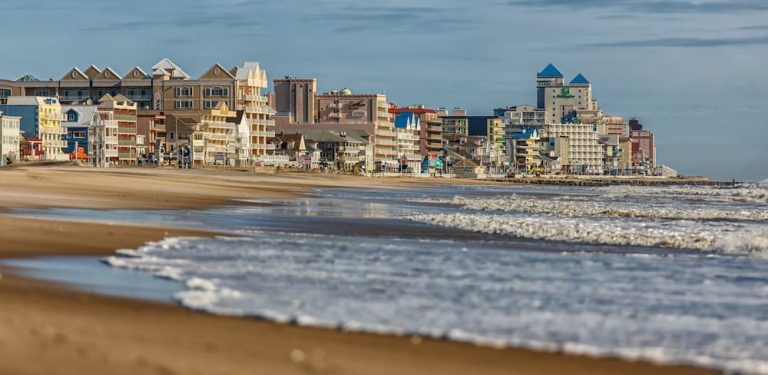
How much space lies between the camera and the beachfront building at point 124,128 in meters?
133

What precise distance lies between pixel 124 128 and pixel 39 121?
955 centimetres

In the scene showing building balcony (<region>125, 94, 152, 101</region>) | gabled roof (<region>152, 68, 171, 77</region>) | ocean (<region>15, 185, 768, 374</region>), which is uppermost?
gabled roof (<region>152, 68, 171, 77</region>)

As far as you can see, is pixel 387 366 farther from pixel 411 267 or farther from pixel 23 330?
pixel 411 267

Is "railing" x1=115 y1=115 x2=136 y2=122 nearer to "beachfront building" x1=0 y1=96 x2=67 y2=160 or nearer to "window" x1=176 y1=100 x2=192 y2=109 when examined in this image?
"beachfront building" x1=0 y1=96 x2=67 y2=160

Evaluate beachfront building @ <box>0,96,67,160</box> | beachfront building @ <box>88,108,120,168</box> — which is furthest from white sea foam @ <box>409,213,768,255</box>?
beachfront building @ <box>0,96,67,160</box>

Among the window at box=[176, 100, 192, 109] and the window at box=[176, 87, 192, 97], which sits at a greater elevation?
the window at box=[176, 87, 192, 97]

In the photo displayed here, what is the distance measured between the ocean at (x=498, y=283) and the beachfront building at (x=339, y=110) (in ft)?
524

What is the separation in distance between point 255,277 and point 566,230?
1541 centimetres

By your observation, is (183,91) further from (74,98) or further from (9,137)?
(9,137)

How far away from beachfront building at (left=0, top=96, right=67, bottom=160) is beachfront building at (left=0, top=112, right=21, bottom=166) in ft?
23.1

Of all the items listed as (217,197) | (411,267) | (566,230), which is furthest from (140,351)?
(217,197)

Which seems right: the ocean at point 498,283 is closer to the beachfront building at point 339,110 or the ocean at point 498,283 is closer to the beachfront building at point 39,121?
the beachfront building at point 39,121

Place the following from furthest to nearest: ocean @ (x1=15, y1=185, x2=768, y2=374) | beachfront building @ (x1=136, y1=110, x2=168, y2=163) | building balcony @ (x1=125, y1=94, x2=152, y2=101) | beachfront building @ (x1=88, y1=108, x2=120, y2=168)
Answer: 1. building balcony @ (x1=125, y1=94, x2=152, y2=101)
2. beachfront building @ (x1=136, y1=110, x2=168, y2=163)
3. beachfront building @ (x1=88, y1=108, x2=120, y2=168)
4. ocean @ (x1=15, y1=185, x2=768, y2=374)

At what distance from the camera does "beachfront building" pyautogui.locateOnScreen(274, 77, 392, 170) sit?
19012 centimetres
